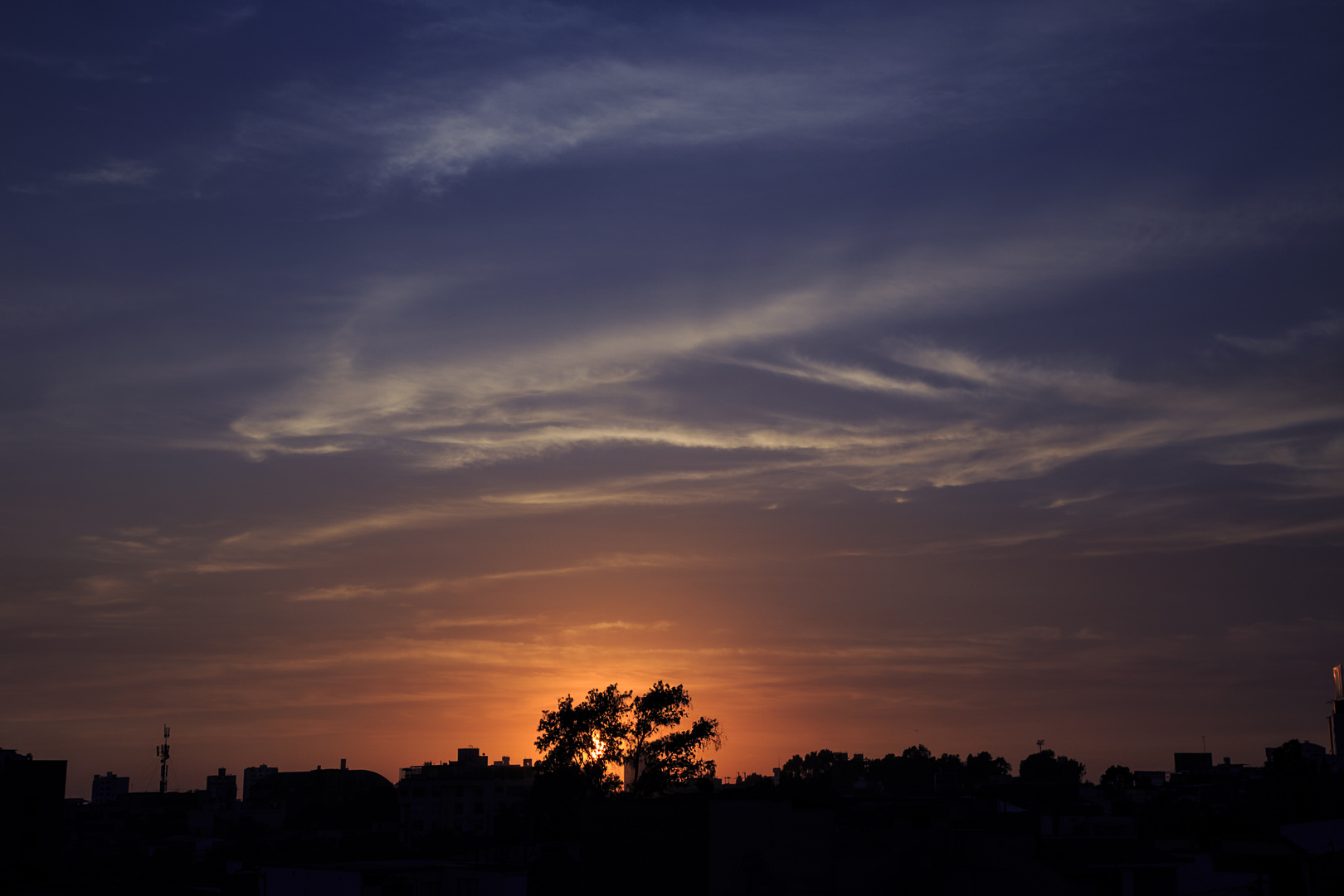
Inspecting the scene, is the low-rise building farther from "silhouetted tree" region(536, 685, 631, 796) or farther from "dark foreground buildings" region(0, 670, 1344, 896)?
"silhouetted tree" region(536, 685, 631, 796)

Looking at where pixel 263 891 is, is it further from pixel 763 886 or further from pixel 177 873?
pixel 177 873

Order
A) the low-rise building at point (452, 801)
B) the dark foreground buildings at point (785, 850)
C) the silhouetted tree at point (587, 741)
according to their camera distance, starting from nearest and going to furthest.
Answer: the dark foreground buildings at point (785, 850) → the silhouetted tree at point (587, 741) → the low-rise building at point (452, 801)

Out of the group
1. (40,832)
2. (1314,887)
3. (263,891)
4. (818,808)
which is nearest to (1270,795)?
(1314,887)

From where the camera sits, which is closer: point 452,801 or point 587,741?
point 587,741

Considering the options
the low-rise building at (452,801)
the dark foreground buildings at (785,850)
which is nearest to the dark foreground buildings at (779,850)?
the dark foreground buildings at (785,850)

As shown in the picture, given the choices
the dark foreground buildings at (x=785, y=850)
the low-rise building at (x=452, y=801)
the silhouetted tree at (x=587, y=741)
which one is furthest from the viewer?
the low-rise building at (x=452, y=801)

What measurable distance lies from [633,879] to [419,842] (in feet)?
360

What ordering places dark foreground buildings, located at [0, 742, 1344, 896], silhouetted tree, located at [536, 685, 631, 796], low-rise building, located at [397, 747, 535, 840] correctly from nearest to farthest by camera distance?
dark foreground buildings, located at [0, 742, 1344, 896]
silhouetted tree, located at [536, 685, 631, 796]
low-rise building, located at [397, 747, 535, 840]

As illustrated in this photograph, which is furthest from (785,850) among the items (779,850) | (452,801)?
(452,801)

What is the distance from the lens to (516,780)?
19238 centimetres

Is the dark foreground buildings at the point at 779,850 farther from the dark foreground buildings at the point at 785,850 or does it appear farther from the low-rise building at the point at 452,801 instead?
the low-rise building at the point at 452,801

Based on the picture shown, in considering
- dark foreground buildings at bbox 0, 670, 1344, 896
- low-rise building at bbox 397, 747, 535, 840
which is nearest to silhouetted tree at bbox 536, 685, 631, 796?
dark foreground buildings at bbox 0, 670, 1344, 896

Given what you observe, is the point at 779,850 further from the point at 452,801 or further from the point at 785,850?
the point at 452,801

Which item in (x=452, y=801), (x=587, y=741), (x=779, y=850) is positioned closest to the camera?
(x=779, y=850)
